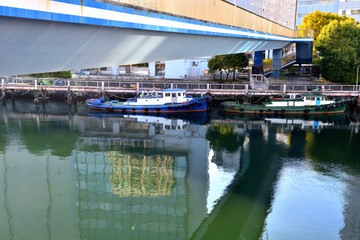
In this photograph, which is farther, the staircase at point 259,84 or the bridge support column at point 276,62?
the bridge support column at point 276,62

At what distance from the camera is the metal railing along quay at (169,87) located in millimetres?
46031

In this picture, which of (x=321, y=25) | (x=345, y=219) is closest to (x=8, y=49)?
(x=345, y=219)

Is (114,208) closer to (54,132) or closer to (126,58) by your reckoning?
(126,58)

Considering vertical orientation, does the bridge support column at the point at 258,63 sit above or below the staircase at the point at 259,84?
above

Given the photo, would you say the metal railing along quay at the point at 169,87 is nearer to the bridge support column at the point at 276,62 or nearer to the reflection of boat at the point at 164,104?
the reflection of boat at the point at 164,104

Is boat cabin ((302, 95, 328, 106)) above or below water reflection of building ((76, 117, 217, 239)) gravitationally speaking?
above

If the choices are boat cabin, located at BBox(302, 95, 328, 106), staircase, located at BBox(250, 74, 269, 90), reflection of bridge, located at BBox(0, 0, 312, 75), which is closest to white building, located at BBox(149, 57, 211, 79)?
staircase, located at BBox(250, 74, 269, 90)

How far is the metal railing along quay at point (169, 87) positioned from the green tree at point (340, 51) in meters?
3.62

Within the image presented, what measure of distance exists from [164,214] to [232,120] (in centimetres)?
2402

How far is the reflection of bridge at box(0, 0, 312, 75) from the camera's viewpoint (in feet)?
29.2

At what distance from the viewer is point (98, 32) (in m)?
11.5

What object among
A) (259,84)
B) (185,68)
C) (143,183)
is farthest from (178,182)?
(185,68)

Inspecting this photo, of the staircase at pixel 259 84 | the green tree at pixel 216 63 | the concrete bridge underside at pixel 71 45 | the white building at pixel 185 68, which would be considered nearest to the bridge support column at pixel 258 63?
the green tree at pixel 216 63

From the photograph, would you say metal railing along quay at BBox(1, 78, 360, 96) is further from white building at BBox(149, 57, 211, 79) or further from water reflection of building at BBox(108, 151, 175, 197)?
water reflection of building at BBox(108, 151, 175, 197)
